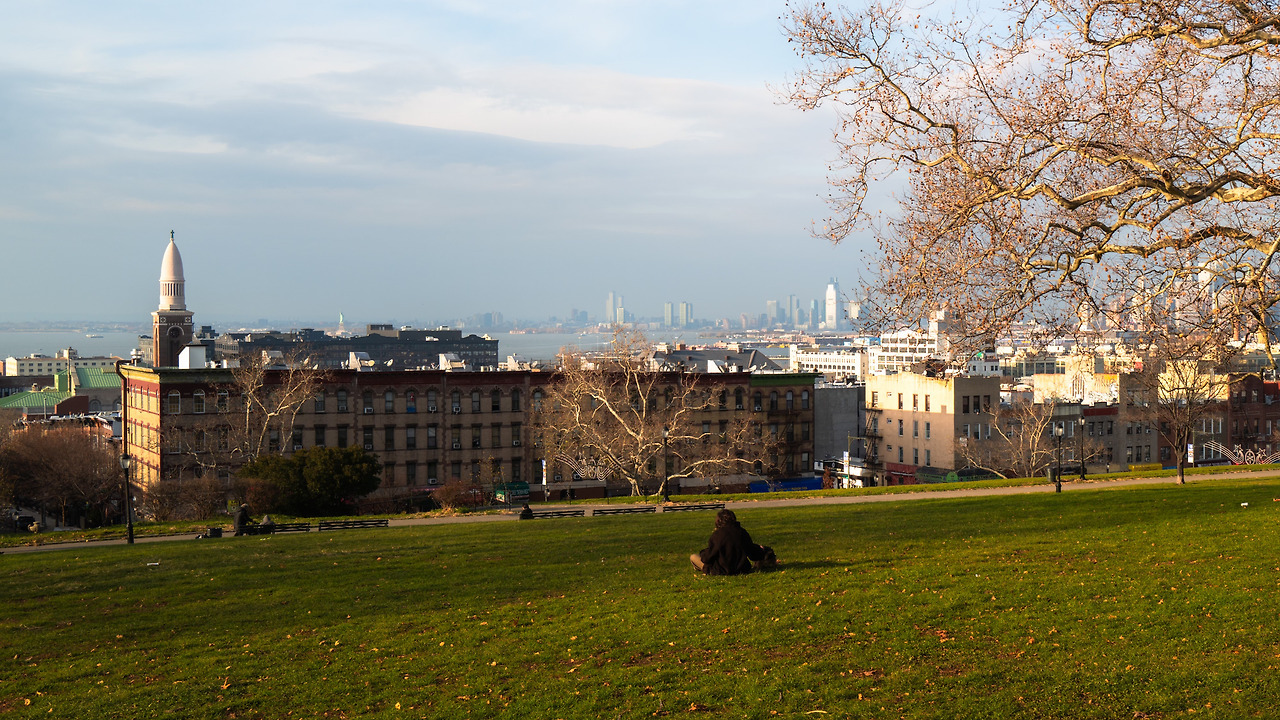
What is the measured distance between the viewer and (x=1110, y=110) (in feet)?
53.8

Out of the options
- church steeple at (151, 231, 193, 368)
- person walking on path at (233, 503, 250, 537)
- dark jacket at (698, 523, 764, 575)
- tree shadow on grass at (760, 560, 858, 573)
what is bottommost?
person walking on path at (233, 503, 250, 537)

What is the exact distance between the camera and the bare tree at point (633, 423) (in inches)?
2421

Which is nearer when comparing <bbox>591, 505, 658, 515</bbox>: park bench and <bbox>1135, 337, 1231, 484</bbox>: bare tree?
<bbox>1135, 337, 1231, 484</bbox>: bare tree

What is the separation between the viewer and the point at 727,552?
17.0 m

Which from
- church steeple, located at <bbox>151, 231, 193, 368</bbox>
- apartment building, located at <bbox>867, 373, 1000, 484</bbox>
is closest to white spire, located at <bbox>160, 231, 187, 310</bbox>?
church steeple, located at <bbox>151, 231, 193, 368</bbox>

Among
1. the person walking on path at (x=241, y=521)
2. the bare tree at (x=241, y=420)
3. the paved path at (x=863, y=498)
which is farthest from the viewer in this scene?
the bare tree at (x=241, y=420)

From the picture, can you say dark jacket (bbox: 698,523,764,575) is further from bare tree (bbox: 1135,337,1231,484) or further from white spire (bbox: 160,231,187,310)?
white spire (bbox: 160,231,187,310)

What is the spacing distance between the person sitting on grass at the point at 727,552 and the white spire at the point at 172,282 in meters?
119

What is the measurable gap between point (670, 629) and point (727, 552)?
146 inches

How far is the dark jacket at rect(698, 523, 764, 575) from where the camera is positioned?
17.0m

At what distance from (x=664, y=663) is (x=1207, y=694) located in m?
5.45

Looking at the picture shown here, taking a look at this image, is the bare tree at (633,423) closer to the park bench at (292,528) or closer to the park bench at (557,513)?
the park bench at (557,513)

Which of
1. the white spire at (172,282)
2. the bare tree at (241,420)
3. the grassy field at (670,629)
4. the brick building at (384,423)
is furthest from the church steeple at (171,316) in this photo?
the grassy field at (670,629)

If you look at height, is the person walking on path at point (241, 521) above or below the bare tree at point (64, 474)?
above
